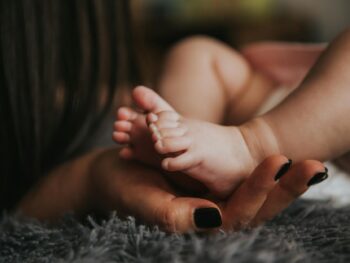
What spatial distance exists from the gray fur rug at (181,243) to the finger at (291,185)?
0.01m

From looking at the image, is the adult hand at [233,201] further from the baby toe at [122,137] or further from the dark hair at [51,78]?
the dark hair at [51,78]

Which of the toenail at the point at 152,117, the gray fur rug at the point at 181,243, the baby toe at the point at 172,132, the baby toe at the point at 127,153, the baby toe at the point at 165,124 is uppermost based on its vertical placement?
the toenail at the point at 152,117

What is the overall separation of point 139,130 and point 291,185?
0.15m

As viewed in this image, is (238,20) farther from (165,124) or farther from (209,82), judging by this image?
(165,124)

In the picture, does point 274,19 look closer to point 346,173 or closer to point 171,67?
point 171,67

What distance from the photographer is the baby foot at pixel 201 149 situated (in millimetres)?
432

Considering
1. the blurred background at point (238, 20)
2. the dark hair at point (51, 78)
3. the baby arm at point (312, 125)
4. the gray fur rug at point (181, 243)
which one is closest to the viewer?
the gray fur rug at point (181, 243)

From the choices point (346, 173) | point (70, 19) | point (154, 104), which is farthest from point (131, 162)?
point (70, 19)

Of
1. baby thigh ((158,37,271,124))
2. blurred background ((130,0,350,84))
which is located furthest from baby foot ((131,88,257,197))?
blurred background ((130,0,350,84))

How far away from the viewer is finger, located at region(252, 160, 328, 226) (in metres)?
0.41

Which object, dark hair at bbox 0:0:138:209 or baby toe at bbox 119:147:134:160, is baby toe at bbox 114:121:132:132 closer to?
baby toe at bbox 119:147:134:160

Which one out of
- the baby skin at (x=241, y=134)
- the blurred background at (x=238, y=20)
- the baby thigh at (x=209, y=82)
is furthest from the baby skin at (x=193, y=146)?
the blurred background at (x=238, y=20)

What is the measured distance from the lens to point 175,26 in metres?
→ 2.72

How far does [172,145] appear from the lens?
43 centimetres
